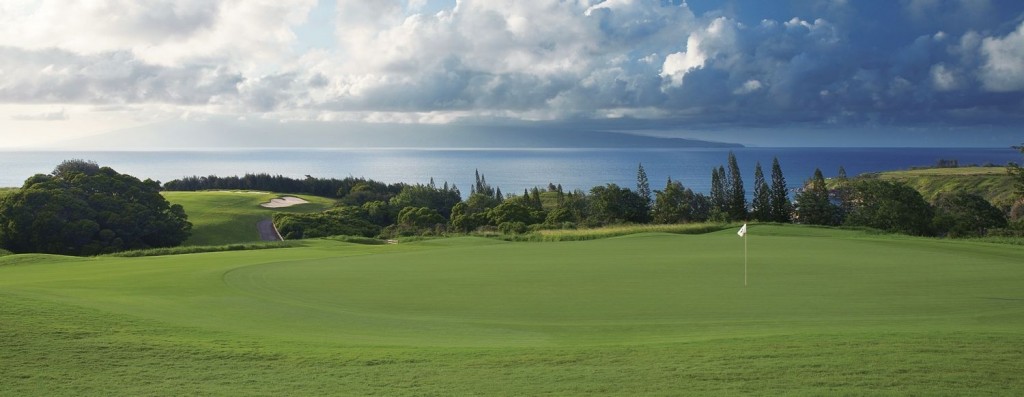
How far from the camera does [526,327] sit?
11.4m

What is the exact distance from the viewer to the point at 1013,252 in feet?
73.8

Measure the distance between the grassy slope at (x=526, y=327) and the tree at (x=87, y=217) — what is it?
2924cm

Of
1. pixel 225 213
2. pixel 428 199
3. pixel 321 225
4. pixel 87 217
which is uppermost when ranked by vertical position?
pixel 428 199

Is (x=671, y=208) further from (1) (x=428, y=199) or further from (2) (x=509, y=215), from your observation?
(1) (x=428, y=199)

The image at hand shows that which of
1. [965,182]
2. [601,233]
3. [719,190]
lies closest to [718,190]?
[719,190]

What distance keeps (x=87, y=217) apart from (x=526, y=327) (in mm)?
46824

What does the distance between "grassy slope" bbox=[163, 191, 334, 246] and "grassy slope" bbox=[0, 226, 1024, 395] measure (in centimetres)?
3898

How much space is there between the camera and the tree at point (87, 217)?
44.9 m

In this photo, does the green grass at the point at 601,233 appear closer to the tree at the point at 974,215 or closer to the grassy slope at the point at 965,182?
the tree at the point at 974,215

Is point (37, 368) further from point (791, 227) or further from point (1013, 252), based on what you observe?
point (791, 227)

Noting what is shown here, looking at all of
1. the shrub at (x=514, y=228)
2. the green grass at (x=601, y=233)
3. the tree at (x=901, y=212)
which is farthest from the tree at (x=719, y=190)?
the green grass at (x=601, y=233)

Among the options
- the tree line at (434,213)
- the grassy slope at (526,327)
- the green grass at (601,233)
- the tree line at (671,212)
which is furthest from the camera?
the tree line at (671,212)

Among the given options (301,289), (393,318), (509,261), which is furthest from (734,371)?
(509,261)

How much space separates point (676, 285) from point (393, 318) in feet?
21.9
